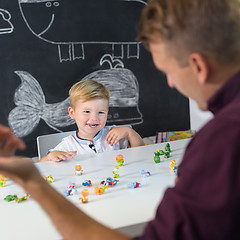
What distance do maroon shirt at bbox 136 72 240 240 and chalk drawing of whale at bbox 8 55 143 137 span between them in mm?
2565

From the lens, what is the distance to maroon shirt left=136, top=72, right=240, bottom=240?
48cm

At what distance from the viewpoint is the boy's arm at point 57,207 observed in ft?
2.06

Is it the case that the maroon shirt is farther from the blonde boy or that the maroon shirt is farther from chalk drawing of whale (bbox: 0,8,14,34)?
chalk drawing of whale (bbox: 0,8,14,34)

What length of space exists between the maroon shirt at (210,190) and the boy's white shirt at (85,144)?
1489mm

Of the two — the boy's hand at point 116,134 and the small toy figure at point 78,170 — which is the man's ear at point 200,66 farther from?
the boy's hand at point 116,134

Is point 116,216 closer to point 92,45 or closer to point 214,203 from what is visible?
point 214,203

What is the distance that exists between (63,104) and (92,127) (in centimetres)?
113

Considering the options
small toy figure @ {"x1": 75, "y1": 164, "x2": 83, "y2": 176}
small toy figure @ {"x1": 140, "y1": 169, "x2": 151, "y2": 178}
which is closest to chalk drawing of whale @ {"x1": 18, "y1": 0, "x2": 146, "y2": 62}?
small toy figure @ {"x1": 75, "y1": 164, "x2": 83, "y2": 176}

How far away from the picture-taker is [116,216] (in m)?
0.97

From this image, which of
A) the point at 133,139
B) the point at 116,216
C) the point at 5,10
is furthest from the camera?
the point at 5,10

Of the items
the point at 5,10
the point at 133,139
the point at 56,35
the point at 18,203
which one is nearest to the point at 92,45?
the point at 56,35

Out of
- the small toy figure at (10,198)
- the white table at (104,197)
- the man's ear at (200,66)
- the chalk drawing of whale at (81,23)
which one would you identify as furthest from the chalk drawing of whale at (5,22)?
the man's ear at (200,66)

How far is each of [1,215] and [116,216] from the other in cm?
33

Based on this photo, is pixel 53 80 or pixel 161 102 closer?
pixel 53 80
